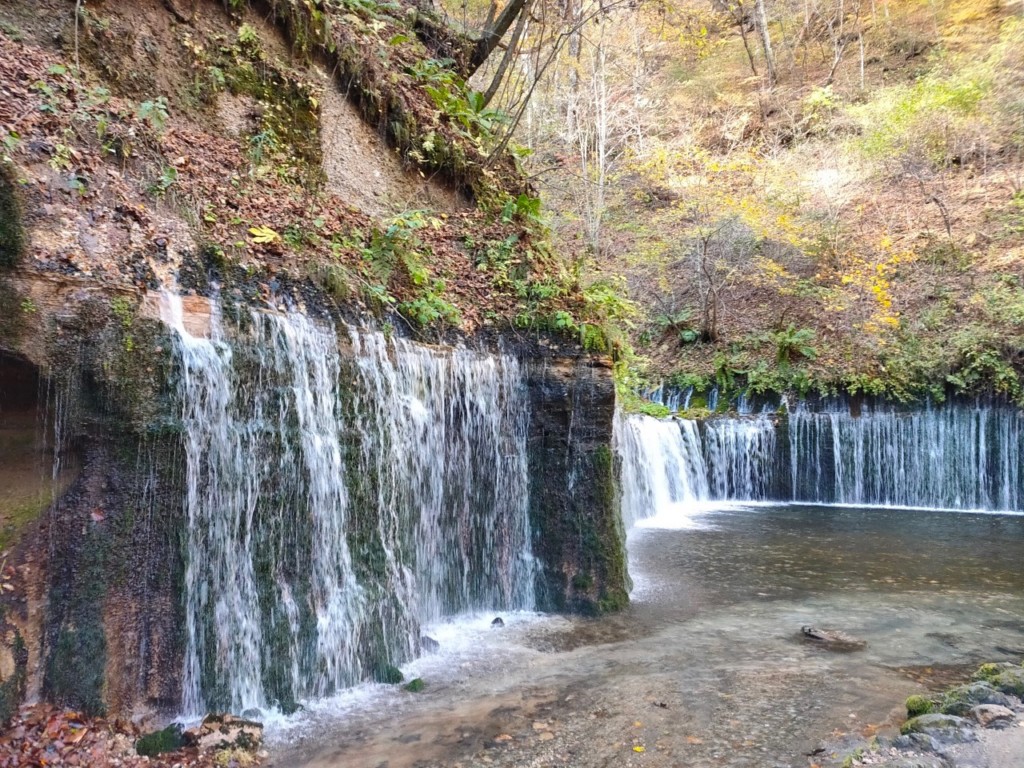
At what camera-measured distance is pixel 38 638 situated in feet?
13.7

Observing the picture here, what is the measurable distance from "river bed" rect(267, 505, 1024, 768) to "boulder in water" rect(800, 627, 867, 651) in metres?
0.09

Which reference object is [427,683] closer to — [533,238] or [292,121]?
[533,238]

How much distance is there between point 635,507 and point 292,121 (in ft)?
32.0

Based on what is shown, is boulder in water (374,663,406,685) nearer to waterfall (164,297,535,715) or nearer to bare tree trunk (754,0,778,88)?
waterfall (164,297,535,715)

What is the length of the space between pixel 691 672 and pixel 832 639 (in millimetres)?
1896

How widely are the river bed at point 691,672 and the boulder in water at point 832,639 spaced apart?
89 millimetres

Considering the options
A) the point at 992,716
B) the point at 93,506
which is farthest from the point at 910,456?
the point at 93,506

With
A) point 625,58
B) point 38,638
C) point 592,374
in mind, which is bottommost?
point 38,638

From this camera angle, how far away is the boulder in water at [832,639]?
652 centimetres

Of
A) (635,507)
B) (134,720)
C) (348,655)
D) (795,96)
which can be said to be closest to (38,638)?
(134,720)

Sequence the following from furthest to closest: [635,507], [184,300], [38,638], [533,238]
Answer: [635,507] → [533,238] → [184,300] → [38,638]

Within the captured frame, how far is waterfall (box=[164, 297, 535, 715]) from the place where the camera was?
16.4 feet

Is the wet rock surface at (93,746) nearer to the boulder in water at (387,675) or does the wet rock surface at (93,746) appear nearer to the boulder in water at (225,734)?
the boulder in water at (225,734)

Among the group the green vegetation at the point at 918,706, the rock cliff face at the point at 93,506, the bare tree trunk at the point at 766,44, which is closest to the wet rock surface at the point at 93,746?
the rock cliff face at the point at 93,506
